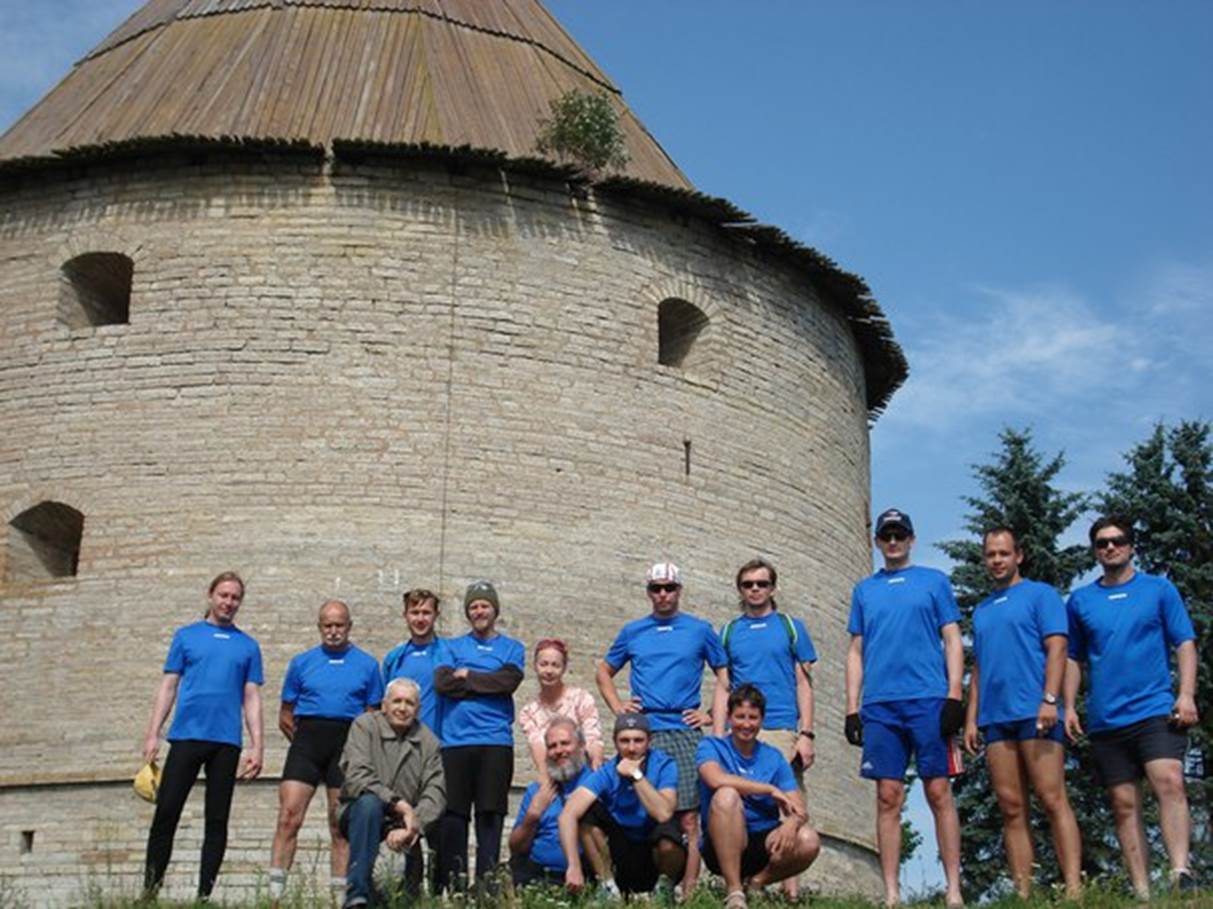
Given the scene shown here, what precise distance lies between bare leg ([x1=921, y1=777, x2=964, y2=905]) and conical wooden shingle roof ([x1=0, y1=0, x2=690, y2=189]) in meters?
Answer: 8.35

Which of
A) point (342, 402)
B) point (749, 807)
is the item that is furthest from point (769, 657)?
point (342, 402)

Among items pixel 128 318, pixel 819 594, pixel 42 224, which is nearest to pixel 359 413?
pixel 128 318

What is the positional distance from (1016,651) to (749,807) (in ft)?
4.67

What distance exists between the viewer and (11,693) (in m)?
13.6

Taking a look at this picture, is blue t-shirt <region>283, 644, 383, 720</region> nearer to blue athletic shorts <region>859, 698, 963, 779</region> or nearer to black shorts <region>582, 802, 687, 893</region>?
black shorts <region>582, 802, 687, 893</region>

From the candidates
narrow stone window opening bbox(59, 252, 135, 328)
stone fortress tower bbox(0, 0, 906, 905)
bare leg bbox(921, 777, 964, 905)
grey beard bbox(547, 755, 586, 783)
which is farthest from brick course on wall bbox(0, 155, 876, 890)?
bare leg bbox(921, 777, 964, 905)

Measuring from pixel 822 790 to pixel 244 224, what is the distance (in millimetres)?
7019

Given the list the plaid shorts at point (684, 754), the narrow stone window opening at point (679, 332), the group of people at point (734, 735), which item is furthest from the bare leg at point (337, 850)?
the narrow stone window opening at point (679, 332)

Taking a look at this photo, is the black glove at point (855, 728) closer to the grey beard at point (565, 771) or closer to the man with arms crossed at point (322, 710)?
the grey beard at point (565, 771)

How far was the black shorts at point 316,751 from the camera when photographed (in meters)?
8.85

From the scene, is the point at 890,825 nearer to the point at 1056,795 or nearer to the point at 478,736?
the point at 1056,795

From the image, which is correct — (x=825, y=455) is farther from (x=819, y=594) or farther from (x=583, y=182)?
(x=583, y=182)

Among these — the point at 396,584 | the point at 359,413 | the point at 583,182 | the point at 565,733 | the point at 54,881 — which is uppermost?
the point at 583,182

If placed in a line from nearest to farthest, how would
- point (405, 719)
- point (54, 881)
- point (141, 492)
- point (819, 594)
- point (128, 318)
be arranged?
point (405, 719)
point (54, 881)
point (141, 492)
point (128, 318)
point (819, 594)
